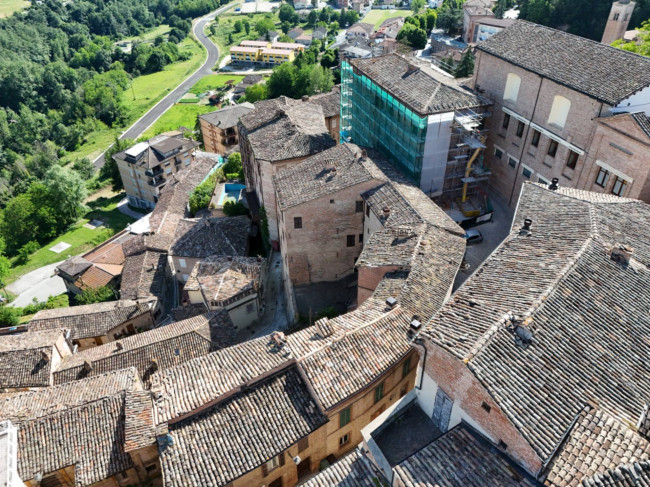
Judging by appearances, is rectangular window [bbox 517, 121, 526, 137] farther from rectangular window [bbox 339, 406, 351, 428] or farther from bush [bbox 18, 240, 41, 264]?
bush [bbox 18, 240, 41, 264]

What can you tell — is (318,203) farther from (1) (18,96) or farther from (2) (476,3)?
(1) (18,96)

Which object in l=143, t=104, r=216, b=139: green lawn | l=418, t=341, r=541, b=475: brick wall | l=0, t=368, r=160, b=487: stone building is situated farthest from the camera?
l=143, t=104, r=216, b=139: green lawn

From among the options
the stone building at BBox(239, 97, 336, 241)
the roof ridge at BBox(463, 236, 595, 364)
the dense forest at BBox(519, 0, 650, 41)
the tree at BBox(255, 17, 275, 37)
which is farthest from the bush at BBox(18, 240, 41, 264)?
the tree at BBox(255, 17, 275, 37)

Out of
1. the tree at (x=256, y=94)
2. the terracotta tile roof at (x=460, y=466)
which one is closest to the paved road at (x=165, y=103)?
the tree at (x=256, y=94)

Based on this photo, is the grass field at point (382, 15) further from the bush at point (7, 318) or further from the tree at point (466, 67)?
the bush at point (7, 318)

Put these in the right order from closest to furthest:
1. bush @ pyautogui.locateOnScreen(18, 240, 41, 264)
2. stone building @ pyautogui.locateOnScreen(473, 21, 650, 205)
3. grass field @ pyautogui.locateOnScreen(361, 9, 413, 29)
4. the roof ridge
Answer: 1. the roof ridge
2. stone building @ pyautogui.locateOnScreen(473, 21, 650, 205)
3. bush @ pyautogui.locateOnScreen(18, 240, 41, 264)
4. grass field @ pyautogui.locateOnScreen(361, 9, 413, 29)

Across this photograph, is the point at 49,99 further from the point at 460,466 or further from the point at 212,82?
the point at 460,466
